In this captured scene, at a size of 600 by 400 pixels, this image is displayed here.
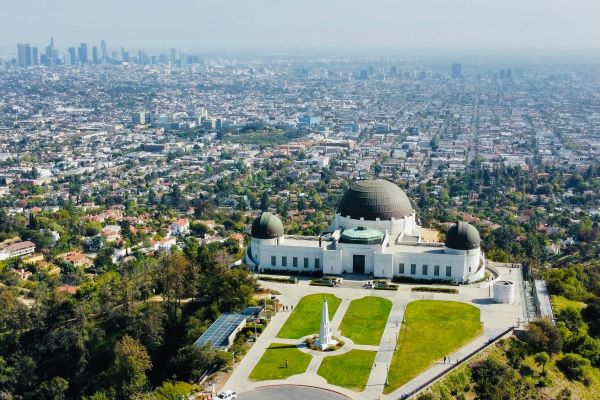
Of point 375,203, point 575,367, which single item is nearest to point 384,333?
point 575,367

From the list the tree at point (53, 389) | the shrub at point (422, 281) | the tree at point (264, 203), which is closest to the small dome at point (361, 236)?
the shrub at point (422, 281)

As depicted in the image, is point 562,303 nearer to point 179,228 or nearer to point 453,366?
point 453,366

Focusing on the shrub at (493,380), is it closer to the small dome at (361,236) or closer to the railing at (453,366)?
the railing at (453,366)

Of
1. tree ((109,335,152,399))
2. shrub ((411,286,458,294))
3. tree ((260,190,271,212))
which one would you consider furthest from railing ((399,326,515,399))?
tree ((260,190,271,212))

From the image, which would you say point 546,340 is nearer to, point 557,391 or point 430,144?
point 557,391

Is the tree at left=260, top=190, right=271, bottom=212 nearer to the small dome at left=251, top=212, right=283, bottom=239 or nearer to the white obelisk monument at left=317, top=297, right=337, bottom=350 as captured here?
the small dome at left=251, top=212, right=283, bottom=239
